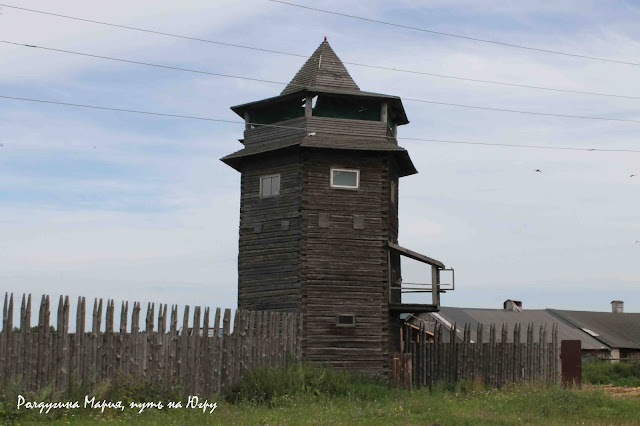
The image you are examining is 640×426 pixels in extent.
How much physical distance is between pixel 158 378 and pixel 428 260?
11968 millimetres

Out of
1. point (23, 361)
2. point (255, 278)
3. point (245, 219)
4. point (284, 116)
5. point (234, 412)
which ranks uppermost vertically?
point (284, 116)

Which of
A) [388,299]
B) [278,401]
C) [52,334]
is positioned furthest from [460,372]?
[52,334]

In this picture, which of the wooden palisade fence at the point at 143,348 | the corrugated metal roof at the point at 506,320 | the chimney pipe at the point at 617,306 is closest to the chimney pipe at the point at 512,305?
the corrugated metal roof at the point at 506,320

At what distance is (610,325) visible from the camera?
57.5 m

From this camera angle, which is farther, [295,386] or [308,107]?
[308,107]

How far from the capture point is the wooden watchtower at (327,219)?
89.2 feet

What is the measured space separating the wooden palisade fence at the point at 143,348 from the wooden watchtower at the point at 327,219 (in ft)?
6.12

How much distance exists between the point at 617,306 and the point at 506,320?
639 inches

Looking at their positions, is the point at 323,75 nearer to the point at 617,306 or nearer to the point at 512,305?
the point at 512,305

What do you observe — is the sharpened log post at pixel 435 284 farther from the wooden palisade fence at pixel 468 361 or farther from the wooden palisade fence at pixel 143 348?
the wooden palisade fence at pixel 143 348

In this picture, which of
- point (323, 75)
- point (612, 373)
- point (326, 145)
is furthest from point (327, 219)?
point (612, 373)

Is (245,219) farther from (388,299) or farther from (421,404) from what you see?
(421,404)

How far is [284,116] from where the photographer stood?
96.6ft

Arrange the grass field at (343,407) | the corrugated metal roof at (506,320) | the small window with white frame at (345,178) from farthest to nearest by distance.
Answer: the corrugated metal roof at (506,320)
the small window with white frame at (345,178)
the grass field at (343,407)
